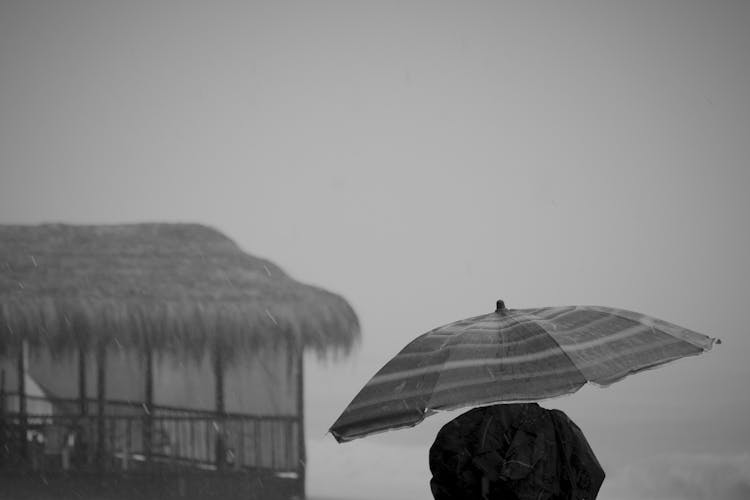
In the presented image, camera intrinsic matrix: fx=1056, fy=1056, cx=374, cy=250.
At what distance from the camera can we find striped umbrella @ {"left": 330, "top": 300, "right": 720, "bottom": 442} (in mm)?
2771

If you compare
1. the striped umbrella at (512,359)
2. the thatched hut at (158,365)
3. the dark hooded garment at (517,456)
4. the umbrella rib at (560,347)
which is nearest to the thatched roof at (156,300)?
the thatched hut at (158,365)

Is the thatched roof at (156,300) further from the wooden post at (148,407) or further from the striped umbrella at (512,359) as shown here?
the striped umbrella at (512,359)

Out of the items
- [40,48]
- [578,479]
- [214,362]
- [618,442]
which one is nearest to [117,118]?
[40,48]

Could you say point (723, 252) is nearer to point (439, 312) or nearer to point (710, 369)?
point (710, 369)

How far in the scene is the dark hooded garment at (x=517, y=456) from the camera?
8.59 ft

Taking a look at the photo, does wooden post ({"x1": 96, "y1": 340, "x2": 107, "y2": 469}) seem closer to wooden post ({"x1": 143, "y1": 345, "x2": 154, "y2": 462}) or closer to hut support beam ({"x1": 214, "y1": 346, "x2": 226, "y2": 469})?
wooden post ({"x1": 143, "y1": 345, "x2": 154, "y2": 462})

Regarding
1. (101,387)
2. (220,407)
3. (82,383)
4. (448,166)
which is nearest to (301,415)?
(220,407)

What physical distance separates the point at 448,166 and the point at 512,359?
9732mm

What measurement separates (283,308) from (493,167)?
14.3 ft

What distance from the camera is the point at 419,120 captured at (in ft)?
42.3

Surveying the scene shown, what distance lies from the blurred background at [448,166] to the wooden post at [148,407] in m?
2.00

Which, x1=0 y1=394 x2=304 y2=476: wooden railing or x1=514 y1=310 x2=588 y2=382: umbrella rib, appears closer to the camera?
x1=514 y1=310 x2=588 y2=382: umbrella rib

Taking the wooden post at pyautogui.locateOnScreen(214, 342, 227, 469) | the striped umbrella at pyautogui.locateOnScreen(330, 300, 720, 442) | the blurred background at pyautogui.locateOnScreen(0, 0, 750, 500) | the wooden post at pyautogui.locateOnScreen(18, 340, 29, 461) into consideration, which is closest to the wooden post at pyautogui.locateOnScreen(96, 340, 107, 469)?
the wooden post at pyautogui.locateOnScreen(18, 340, 29, 461)

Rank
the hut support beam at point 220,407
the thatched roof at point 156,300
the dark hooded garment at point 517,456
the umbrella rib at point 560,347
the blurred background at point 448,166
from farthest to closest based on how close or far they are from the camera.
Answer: the blurred background at point 448,166 → the thatched roof at point 156,300 → the hut support beam at point 220,407 → the umbrella rib at point 560,347 → the dark hooded garment at point 517,456
